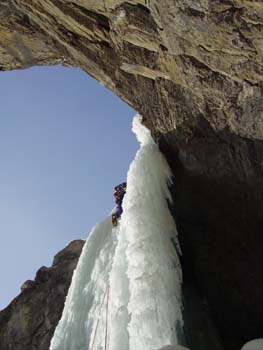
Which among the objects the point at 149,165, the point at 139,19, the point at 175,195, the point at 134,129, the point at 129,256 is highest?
the point at 139,19

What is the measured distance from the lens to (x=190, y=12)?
428 centimetres

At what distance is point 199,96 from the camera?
5137 millimetres

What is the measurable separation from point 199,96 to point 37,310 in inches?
459

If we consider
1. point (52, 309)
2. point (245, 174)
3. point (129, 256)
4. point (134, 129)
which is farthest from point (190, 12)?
point (52, 309)

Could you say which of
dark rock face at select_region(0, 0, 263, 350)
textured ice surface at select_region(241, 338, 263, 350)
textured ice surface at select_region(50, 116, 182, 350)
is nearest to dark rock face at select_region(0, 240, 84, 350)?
textured ice surface at select_region(50, 116, 182, 350)

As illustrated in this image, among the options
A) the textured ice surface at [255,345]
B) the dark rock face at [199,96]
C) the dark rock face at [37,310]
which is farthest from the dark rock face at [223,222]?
the dark rock face at [37,310]

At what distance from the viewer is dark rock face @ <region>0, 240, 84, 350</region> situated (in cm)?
1421

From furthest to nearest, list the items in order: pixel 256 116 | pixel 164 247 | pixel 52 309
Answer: pixel 52 309, pixel 164 247, pixel 256 116

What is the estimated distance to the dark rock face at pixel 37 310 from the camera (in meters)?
14.2

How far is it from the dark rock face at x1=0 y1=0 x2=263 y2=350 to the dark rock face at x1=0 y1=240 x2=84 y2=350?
9123 millimetres

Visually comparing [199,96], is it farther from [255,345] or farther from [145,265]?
[255,345]

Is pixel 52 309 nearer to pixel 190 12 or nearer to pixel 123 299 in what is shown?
pixel 123 299

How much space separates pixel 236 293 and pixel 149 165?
2136 millimetres

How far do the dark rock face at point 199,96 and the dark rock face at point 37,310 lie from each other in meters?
9.12
